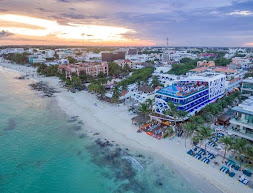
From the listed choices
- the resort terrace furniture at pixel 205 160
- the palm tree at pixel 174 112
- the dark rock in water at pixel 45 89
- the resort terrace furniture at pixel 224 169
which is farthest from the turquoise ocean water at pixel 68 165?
the dark rock in water at pixel 45 89

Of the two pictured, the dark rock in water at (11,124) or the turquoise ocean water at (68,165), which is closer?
the turquoise ocean water at (68,165)

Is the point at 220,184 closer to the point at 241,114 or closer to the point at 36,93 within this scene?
the point at 241,114

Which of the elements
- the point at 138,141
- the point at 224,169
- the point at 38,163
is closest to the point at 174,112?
the point at 138,141

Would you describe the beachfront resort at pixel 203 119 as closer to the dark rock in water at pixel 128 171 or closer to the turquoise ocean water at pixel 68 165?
the turquoise ocean water at pixel 68 165

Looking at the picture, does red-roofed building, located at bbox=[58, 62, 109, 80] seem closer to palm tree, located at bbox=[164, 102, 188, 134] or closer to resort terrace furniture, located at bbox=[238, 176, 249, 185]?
palm tree, located at bbox=[164, 102, 188, 134]

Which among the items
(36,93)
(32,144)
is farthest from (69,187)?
(36,93)

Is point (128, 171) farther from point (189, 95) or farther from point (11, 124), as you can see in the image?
point (11, 124)

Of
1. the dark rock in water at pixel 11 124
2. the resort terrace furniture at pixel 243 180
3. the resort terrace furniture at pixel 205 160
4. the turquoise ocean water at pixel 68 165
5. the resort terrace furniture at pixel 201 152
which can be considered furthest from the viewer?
the dark rock in water at pixel 11 124

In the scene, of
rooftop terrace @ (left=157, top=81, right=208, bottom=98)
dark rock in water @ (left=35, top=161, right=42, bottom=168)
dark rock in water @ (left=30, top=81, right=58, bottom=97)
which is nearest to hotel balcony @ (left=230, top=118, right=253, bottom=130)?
rooftop terrace @ (left=157, top=81, right=208, bottom=98)
